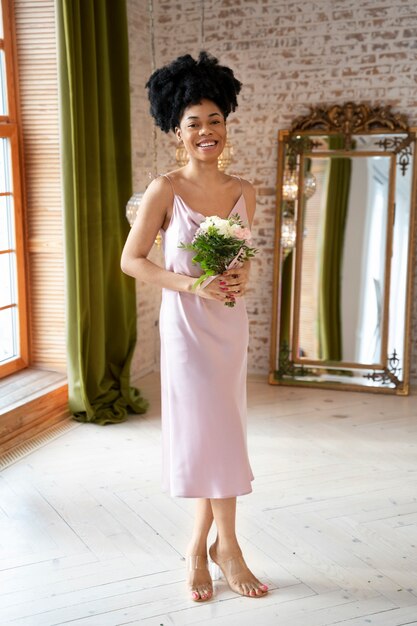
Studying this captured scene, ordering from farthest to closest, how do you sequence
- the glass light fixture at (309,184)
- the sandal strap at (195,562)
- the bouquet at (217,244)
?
1. the glass light fixture at (309,184)
2. the sandal strap at (195,562)
3. the bouquet at (217,244)

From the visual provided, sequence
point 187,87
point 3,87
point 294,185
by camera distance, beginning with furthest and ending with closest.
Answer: point 294,185 < point 3,87 < point 187,87

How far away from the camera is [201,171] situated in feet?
9.78

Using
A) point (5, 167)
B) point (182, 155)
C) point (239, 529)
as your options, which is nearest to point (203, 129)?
point (239, 529)

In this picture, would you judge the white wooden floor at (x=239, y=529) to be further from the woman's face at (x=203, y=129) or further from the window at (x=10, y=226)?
the woman's face at (x=203, y=129)

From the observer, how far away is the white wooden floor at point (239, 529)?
2934 mm

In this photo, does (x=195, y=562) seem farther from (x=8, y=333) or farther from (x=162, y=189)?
(x=8, y=333)

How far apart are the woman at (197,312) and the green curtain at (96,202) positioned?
2042 mm

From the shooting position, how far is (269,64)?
609 centimetres

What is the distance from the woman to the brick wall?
3095 mm

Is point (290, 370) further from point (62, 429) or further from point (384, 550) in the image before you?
point (384, 550)

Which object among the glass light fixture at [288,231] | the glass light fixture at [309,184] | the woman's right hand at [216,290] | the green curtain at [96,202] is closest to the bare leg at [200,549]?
the woman's right hand at [216,290]

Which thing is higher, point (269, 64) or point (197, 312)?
point (269, 64)

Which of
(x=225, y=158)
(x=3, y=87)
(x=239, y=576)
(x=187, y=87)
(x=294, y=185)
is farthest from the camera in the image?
(x=294, y=185)

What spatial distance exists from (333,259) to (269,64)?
5.40 feet
